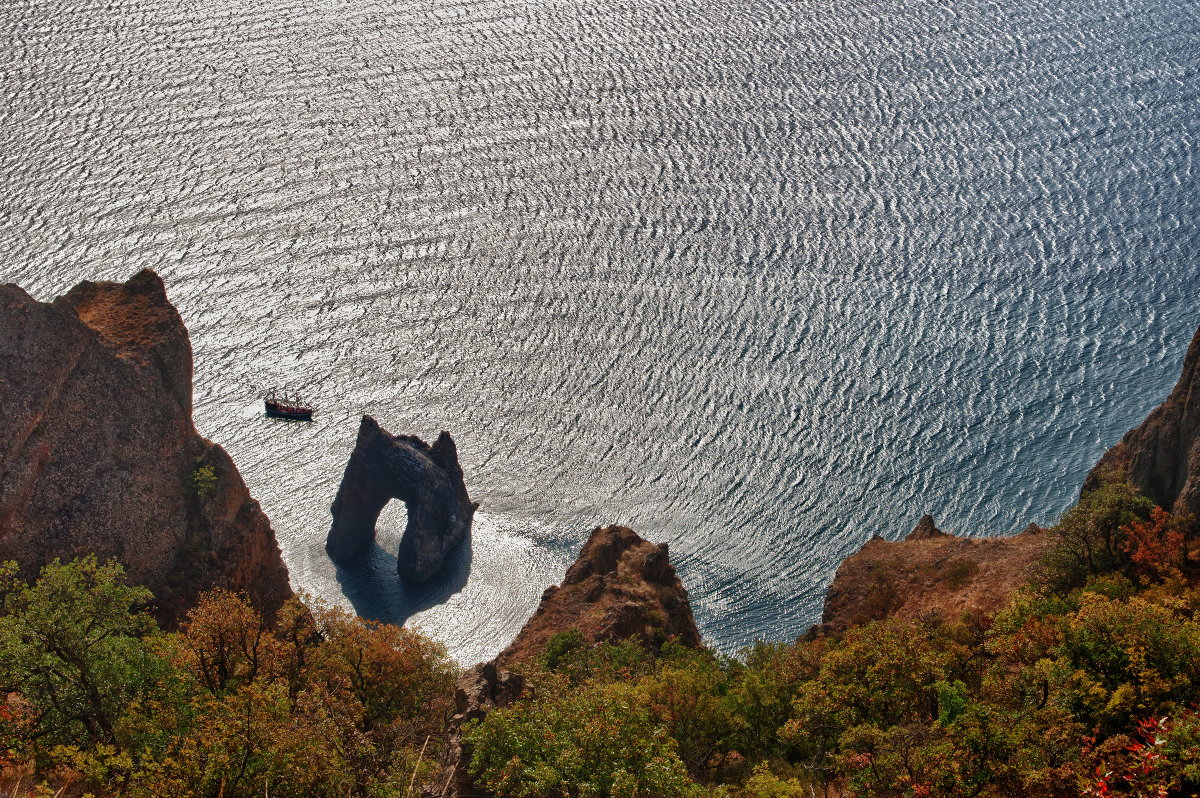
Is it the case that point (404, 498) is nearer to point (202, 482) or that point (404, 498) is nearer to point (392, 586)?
point (392, 586)

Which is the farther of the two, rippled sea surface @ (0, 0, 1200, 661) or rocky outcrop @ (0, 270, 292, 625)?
rippled sea surface @ (0, 0, 1200, 661)

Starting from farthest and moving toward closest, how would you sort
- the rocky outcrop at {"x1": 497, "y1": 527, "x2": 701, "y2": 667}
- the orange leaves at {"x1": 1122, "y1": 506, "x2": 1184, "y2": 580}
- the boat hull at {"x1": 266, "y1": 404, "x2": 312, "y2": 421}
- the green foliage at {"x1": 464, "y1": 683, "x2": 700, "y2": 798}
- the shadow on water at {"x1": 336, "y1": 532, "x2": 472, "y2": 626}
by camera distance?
1. the boat hull at {"x1": 266, "y1": 404, "x2": 312, "y2": 421}
2. the shadow on water at {"x1": 336, "y1": 532, "x2": 472, "y2": 626}
3. the rocky outcrop at {"x1": 497, "y1": 527, "x2": 701, "y2": 667}
4. the orange leaves at {"x1": 1122, "y1": 506, "x2": 1184, "y2": 580}
5. the green foliage at {"x1": 464, "y1": 683, "x2": 700, "y2": 798}

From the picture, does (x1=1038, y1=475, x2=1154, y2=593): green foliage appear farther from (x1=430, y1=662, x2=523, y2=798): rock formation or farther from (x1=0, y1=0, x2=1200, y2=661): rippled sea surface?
(x1=0, y1=0, x2=1200, y2=661): rippled sea surface

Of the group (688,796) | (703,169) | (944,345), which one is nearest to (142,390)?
(688,796)

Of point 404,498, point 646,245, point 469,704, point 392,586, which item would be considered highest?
point 646,245

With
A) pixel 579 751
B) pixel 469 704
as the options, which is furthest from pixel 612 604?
pixel 579 751

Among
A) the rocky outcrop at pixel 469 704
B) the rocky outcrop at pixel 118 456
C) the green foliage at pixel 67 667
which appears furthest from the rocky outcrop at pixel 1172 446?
the rocky outcrop at pixel 118 456

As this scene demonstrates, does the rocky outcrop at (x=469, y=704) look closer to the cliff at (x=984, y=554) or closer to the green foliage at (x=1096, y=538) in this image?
the cliff at (x=984, y=554)

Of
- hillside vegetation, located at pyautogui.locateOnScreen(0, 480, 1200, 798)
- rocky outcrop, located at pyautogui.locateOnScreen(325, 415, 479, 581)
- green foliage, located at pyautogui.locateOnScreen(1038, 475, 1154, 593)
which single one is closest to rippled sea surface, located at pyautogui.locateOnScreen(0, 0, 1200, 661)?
rocky outcrop, located at pyautogui.locateOnScreen(325, 415, 479, 581)
